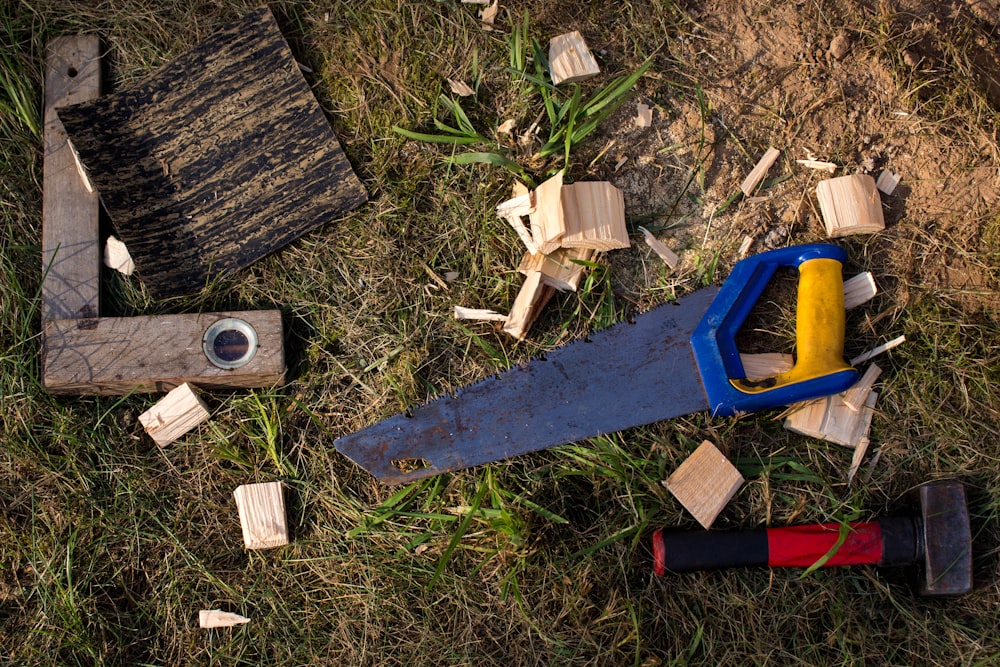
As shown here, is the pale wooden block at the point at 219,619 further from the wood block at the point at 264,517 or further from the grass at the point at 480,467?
the wood block at the point at 264,517

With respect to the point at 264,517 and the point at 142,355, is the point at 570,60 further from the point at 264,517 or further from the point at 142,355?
the point at 264,517

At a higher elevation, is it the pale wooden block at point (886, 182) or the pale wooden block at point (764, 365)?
the pale wooden block at point (886, 182)

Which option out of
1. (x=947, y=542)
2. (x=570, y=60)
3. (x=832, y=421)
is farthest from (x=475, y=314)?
(x=947, y=542)

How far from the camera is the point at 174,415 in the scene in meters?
2.85

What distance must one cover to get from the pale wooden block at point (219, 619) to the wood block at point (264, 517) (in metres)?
0.28

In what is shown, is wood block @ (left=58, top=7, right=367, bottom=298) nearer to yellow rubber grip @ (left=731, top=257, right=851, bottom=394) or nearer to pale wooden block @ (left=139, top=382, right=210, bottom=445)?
pale wooden block @ (left=139, top=382, right=210, bottom=445)

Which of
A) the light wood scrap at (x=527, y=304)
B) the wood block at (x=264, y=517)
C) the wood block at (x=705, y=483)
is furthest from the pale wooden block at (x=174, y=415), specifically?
the wood block at (x=705, y=483)

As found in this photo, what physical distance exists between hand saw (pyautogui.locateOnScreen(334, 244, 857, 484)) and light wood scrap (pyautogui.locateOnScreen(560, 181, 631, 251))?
34 cm

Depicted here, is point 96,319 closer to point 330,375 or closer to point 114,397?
A: point 114,397

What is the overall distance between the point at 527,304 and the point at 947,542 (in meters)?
1.83

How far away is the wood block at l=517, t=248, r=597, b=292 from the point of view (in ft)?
9.23

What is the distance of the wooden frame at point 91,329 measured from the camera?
110 inches

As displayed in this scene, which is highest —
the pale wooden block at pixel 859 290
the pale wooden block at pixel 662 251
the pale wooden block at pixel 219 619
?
the pale wooden block at pixel 662 251

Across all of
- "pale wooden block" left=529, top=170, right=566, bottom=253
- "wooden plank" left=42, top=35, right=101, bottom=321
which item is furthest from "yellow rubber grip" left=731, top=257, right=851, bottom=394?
"wooden plank" left=42, top=35, right=101, bottom=321
